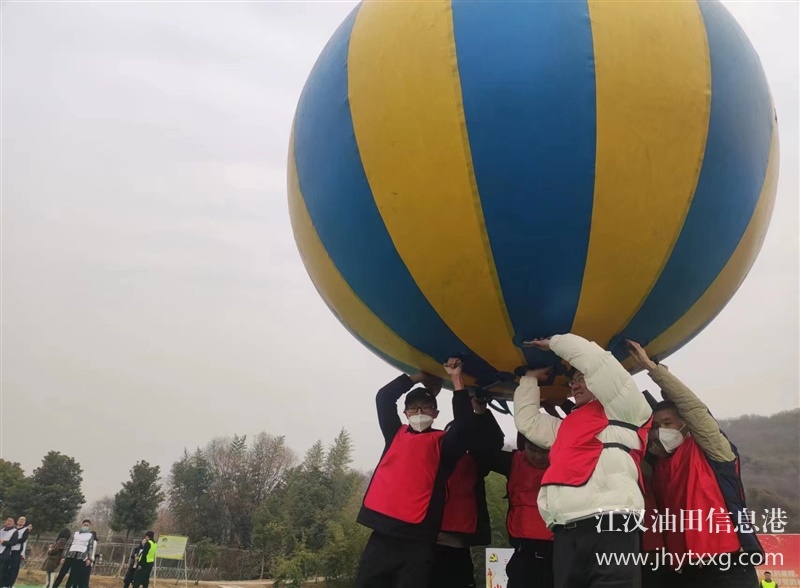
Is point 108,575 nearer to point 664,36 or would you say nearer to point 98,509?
point 664,36

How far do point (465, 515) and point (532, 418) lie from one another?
919mm

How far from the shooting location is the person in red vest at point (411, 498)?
10.0 ft

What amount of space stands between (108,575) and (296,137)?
2629cm

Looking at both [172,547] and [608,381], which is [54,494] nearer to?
[172,547]

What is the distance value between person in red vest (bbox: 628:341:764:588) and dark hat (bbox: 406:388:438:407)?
1.12m

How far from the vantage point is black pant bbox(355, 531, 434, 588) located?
119 inches

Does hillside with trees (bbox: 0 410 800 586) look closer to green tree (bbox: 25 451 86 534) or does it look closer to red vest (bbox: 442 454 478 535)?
green tree (bbox: 25 451 86 534)

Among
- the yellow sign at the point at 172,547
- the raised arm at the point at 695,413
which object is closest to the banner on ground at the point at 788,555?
the raised arm at the point at 695,413

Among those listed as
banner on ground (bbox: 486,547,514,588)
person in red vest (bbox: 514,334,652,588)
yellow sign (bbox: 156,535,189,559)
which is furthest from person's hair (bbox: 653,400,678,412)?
yellow sign (bbox: 156,535,189,559)

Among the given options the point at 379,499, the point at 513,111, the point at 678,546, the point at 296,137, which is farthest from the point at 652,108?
the point at 379,499

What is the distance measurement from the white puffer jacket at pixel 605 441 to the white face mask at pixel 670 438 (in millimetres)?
605

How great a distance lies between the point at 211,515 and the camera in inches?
1401

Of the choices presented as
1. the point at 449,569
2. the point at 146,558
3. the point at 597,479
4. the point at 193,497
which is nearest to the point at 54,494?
the point at 193,497

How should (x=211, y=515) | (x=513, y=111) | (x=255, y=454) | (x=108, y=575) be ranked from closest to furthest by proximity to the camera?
(x=513, y=111) → (x=108, y=575) → (x=211, y=515) → (x=255, y=454)
